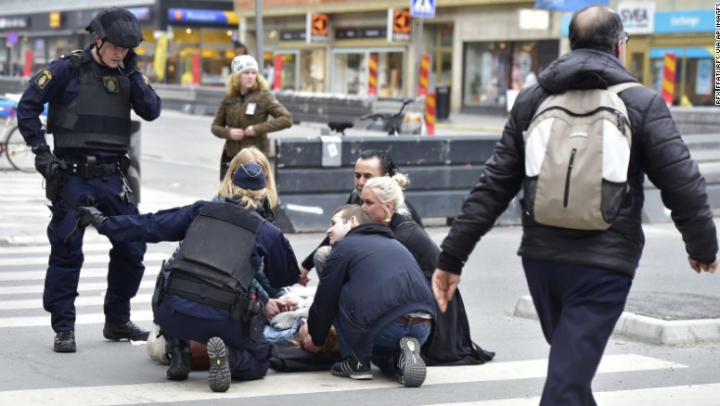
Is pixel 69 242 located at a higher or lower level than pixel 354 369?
higher

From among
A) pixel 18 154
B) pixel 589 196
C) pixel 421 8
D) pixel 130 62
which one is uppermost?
pixel 421 8

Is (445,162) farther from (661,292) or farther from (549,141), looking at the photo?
(549,141)

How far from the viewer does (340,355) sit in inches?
276

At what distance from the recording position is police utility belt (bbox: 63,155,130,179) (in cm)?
713

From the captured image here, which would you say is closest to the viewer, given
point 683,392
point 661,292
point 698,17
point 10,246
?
point 683,392

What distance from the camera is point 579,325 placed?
4.17m

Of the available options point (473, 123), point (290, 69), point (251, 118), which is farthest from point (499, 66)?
point (251, 118)

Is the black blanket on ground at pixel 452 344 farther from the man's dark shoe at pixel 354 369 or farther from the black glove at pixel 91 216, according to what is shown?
the black glove at pixel 91 216

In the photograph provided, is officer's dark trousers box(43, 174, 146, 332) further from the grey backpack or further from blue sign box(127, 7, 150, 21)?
blue sign box(127, 7, 150, 21)

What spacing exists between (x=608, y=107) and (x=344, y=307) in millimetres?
2770

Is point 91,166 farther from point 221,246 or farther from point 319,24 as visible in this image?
point 319,24

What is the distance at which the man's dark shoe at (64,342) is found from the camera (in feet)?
23.4

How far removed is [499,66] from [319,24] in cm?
1046

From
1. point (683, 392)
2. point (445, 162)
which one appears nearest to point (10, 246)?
point (445, 162)
